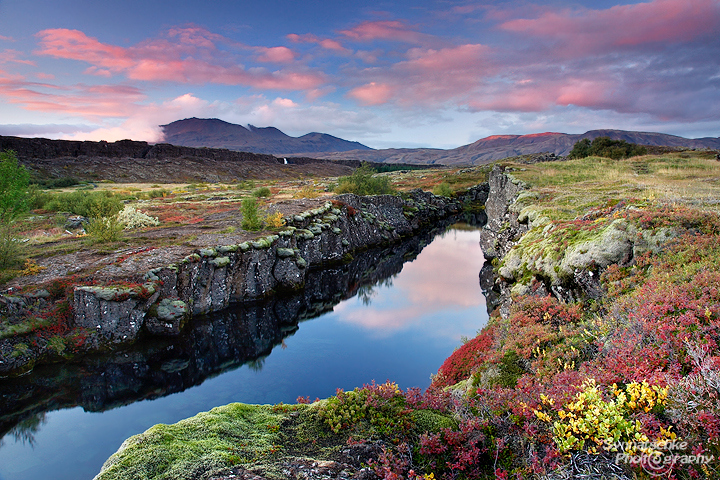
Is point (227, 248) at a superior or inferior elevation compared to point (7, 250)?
inferior

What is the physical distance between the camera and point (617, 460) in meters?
4.60

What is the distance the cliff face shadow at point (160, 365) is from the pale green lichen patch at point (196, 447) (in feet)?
31.4

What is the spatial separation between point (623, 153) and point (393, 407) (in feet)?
218

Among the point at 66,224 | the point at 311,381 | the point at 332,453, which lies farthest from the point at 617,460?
the point at 66,224

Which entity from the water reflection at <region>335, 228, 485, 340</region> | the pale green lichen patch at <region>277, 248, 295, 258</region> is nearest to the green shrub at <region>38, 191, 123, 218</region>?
the pale green lichen patch at <region>277, 248, 295, 258</region>

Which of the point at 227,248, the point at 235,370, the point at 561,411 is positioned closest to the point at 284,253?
the point at 227,248

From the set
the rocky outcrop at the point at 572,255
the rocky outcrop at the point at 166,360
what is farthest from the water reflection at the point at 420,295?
the rocky outcrop at the point at 572,255

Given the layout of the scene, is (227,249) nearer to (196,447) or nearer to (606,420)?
(196,447)

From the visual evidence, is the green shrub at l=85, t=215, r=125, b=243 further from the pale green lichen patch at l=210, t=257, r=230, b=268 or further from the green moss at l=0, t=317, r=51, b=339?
the green moss at l=0, t=317, r=51, b=339

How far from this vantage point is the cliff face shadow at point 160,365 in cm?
1396

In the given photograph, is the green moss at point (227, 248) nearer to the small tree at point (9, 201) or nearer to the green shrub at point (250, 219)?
the green shrub at point (250, 219)

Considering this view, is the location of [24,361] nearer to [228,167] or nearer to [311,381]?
[311,381]

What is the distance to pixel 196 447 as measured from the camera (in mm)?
6461

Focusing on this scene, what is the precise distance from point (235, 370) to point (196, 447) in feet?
37.9
